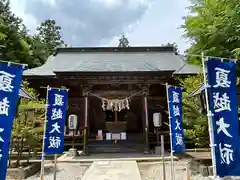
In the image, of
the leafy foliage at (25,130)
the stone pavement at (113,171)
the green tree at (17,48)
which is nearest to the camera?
the stone pavement at (113,171)

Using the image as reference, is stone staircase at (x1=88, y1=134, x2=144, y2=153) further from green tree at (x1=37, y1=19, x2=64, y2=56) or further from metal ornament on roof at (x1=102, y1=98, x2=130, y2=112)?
green tree at (x1=37, y1=19, x2=64, y2=56)

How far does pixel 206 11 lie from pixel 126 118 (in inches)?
374

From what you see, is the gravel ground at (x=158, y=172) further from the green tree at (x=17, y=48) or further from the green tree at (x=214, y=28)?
the green tree at (x=17, y=48)

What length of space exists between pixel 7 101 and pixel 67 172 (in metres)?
5.24

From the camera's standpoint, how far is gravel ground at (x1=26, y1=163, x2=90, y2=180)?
24.9 ft

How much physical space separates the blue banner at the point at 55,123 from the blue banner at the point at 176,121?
8.70ft

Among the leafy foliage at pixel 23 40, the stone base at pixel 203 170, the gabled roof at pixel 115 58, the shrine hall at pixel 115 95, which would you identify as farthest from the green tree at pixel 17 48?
the stone base at pixel 203 170

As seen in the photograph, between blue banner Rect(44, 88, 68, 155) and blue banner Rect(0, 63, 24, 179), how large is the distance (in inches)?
90.6

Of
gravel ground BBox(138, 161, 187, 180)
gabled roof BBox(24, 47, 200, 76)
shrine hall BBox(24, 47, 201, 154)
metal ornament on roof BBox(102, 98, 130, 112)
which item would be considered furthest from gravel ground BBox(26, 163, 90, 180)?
gabled roof BBox(24, 47, 200, 76)

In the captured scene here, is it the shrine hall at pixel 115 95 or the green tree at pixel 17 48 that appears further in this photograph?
the green tree at pixel 17 48

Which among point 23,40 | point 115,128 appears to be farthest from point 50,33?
point 115,128

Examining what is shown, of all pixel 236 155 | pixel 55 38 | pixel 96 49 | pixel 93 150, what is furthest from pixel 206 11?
pixel 55 38

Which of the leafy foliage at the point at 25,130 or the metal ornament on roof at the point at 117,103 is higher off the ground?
the metal ornament on roof at the point at 117,103

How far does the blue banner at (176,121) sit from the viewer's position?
618 centimetres
